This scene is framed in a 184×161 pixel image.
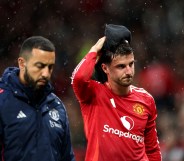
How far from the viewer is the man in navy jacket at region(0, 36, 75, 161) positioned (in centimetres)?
550

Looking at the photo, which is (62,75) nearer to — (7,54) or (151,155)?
(7,54)

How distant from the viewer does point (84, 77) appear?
636 cm

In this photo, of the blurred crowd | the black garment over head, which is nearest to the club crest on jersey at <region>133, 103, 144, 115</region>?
the black garment over head

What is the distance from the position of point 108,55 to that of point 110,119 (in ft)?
1.86

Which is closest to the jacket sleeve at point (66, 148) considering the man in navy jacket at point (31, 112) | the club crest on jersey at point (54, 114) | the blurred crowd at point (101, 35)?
the man in navy jacket at point (31, 112)

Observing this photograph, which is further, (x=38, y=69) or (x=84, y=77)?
(x=84, y=77)

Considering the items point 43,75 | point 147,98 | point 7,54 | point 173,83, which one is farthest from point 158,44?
point 43,75

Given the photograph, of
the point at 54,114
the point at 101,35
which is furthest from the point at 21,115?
the point at 101,35

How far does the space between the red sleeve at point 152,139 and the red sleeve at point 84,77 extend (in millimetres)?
640

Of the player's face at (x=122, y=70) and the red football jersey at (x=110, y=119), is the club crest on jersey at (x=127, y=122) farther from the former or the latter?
the player's face at (x=122, y=70)

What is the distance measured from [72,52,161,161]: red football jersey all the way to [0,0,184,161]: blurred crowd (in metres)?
3.67

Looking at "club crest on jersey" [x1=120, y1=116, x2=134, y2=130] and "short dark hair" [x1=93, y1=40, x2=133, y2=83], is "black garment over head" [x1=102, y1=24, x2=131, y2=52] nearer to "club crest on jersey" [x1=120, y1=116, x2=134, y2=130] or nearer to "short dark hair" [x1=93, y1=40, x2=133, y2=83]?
"short dark hair" [x1=93, y1=40, x2=133, y2=83]

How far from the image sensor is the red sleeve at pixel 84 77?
6355 millimetres

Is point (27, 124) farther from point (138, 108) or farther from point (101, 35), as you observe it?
point (101, 35)
